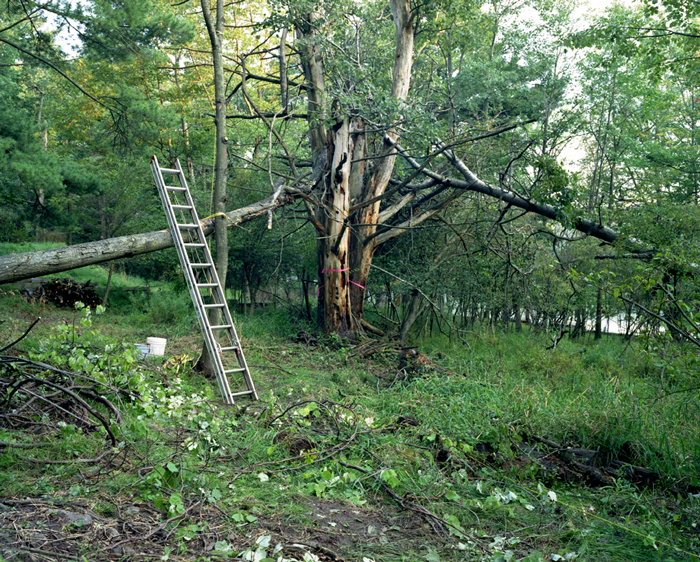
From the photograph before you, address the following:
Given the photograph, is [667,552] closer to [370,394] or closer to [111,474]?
[111,474]

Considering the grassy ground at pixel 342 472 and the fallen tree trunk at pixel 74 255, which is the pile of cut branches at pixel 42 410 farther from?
the fallen tree trunk at pixel 74 255

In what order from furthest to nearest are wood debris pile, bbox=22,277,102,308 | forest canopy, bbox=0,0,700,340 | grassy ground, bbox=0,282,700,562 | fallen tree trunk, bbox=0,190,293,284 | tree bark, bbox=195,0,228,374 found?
wood debris pile, bbox=22,277,102,308 → forest canopy, bbox=0,0,700,340 → tree bark, bbox=195,0,228,374 → fallen tree trunk, bbox=0,190,293,284 → grassy ground, bbox=0,282,700,562

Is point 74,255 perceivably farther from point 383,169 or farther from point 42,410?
point 383,169

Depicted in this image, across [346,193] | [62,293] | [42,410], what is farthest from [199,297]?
[62,293]

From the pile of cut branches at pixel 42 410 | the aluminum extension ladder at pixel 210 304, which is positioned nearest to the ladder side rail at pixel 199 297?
the aluminum extension ladder at pixel 210 304

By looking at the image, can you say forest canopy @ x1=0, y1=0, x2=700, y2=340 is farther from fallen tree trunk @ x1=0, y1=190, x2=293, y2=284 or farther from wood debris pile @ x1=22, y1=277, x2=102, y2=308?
wood debris pile @ x1=22, y1=277, x2=102, y2=308

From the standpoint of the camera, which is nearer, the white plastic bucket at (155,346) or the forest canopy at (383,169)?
the white plastic bucket at (155,346)

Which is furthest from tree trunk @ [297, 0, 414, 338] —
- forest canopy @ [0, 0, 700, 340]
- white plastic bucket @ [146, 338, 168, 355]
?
white plastic bucket @ [146, 338, 168, 355]

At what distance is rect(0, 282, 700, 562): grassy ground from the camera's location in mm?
2883

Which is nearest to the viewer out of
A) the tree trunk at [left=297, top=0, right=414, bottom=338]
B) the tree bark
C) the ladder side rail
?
the ladder side rail

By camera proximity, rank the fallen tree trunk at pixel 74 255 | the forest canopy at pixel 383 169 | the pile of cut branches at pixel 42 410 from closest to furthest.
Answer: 1. the pile of cut branches at pixel 42 410
2. the fallen tree trunk at pixel 74 255
3. the forest canopy at pixel 383 169

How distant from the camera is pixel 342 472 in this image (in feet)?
13.1

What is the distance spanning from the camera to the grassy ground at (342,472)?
113 inches

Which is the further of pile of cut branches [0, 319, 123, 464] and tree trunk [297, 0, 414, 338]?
tree trunk [297, 0, 414, 338]
